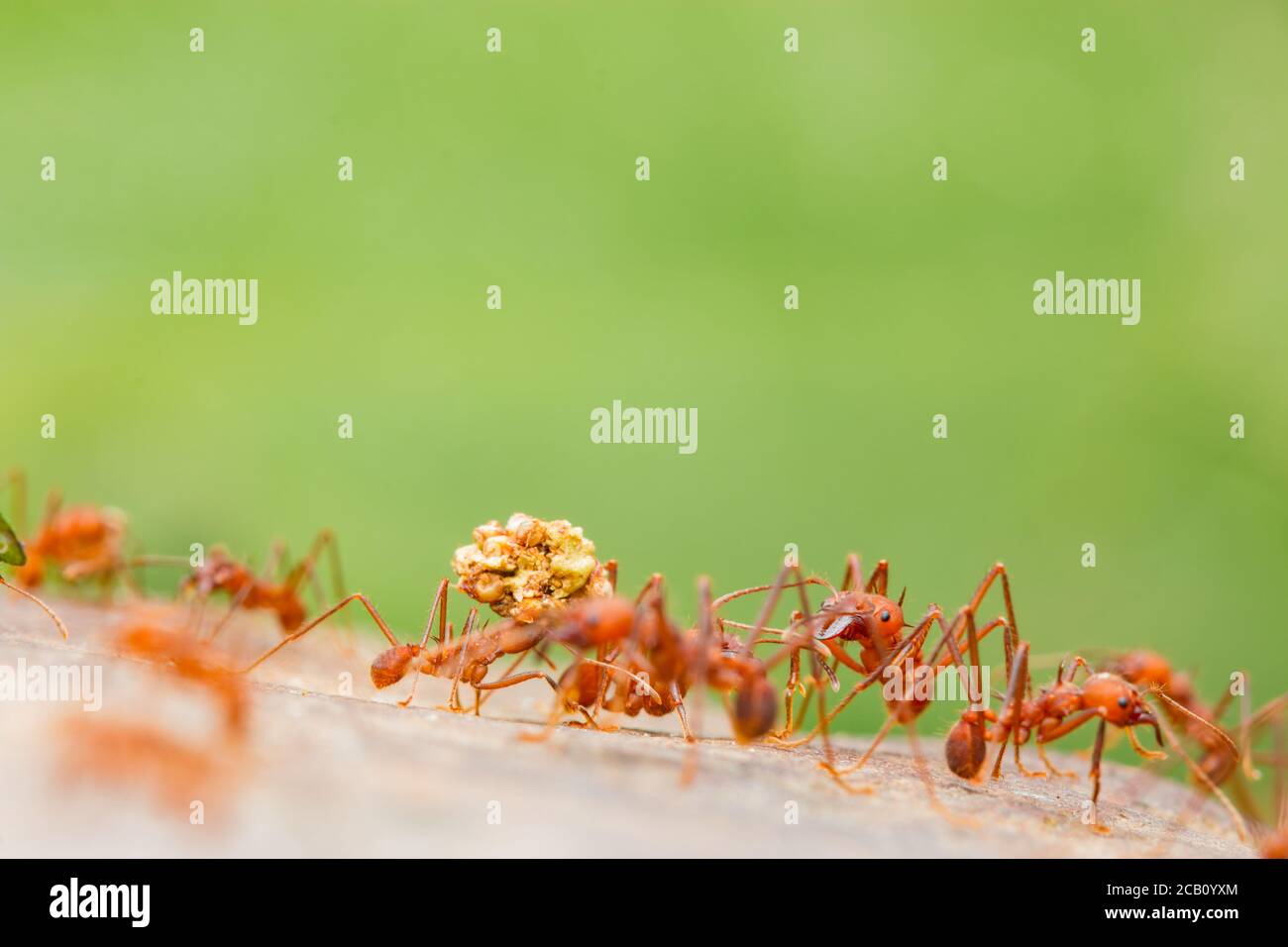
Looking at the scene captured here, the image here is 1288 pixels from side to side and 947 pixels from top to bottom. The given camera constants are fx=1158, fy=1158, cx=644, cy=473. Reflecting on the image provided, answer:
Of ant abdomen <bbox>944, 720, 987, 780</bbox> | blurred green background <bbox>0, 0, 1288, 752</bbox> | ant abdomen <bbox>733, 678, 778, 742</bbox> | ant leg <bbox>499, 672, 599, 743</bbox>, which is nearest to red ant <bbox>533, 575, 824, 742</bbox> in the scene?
ant abdomen <bbox>733, 678, 778, 742</bbox>

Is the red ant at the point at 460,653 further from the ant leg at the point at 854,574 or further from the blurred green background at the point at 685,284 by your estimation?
the blurred green background at the point at 685,284

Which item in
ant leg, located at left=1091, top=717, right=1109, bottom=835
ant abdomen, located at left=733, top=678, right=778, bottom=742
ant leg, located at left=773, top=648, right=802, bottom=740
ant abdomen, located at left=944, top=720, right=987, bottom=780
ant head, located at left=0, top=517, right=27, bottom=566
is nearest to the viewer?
ant leg, located at left=1091, top=717, right=1109, bottom=835

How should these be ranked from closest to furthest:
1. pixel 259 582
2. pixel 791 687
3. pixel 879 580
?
pixel 791 687 → pixel 879 580 → pixel 259 582

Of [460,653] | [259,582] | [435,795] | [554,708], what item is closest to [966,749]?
[554,708]

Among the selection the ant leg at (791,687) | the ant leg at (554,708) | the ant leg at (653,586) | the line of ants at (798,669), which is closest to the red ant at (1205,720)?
the line of ants at (798,669)

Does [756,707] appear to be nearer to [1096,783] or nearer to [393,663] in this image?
[1096,783]

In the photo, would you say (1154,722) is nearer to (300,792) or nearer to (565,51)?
(300,792)

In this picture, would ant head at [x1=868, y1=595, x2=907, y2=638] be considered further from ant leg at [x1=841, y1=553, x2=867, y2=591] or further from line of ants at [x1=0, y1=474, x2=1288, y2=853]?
ant leg at [x1=841, y1=553, x2=867, y2=591]
